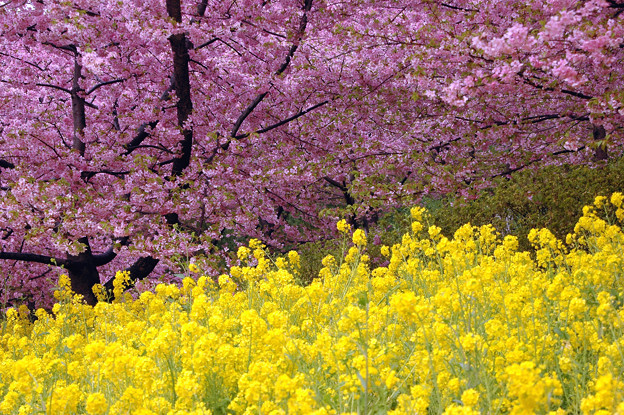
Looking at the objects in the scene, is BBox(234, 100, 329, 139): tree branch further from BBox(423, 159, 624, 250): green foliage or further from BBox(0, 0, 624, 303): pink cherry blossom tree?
BBox(423, 159, 624, 250): green foliage

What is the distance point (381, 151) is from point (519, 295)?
23.2ft

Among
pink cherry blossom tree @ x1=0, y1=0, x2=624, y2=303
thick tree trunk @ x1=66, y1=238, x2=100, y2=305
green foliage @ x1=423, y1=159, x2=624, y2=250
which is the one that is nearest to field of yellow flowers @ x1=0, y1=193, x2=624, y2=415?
green foliage @ x1=423, y1=159, x2=624, y2=250

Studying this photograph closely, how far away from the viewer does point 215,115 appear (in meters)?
9.91

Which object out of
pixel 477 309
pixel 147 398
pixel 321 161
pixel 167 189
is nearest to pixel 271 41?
pixel 321 161

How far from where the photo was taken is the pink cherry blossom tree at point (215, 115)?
787cm

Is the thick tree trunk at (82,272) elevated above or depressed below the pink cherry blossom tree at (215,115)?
below

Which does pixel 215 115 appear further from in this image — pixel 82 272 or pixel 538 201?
pixel 538 201

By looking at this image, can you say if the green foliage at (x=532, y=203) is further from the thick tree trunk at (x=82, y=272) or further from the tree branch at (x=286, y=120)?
the thick tree trunk at (x=82, y=272)

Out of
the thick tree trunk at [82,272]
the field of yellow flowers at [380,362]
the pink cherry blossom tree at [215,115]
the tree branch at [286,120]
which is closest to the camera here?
the field of yellow flowers at [380,362]

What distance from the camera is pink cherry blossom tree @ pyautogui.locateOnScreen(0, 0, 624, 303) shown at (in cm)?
787

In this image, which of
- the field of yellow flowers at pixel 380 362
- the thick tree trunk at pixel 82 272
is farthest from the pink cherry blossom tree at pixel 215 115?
the field of yellow flowers at pixel 380 362

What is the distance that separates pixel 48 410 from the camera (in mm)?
3197

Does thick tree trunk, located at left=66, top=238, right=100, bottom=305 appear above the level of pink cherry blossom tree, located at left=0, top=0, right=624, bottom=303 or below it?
below

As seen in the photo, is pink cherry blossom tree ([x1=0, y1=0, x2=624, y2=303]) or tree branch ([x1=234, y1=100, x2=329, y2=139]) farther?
tree branch ([x1=234, y1=100, x2=329, y2=139])
